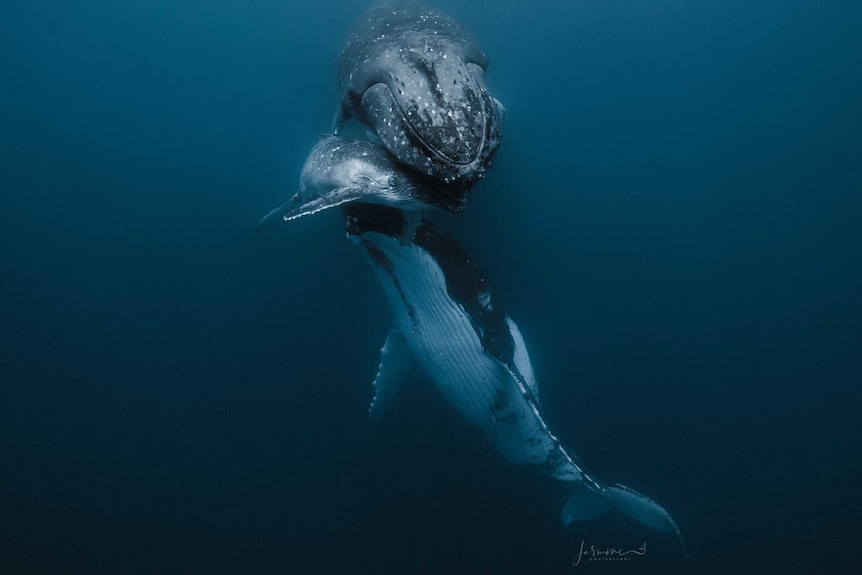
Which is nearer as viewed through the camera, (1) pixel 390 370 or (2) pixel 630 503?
(2) pixel 630 503

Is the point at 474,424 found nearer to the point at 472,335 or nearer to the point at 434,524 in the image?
the point at 472,335

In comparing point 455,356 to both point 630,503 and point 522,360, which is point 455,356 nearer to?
point 522,360

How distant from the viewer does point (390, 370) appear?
7289 millimetres

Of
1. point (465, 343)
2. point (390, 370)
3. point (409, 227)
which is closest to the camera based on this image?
point (409, 227)

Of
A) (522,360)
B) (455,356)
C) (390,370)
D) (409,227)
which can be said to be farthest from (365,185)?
(390,370)

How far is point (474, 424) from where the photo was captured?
22.2 ft

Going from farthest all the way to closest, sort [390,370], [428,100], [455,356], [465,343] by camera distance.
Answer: [390,370] → [455,356] → [465,343] → [428,100]

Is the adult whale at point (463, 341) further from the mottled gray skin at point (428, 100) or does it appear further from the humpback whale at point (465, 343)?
the mottled gray skin at point (428, 100)

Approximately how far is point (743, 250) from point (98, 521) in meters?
12.8

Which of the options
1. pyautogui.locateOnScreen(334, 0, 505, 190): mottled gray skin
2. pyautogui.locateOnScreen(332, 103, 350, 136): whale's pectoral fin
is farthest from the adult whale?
pyautogui.locateOnScreen(334, 0, 505, 190): mottled gray skin

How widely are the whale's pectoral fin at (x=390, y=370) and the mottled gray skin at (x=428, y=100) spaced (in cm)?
305

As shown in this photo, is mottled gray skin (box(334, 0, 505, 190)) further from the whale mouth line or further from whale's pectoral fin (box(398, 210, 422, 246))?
whale's pectoral fin (box(398, 210, 422, 246))

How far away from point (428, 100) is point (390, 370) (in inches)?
169

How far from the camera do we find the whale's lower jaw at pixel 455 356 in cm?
573
